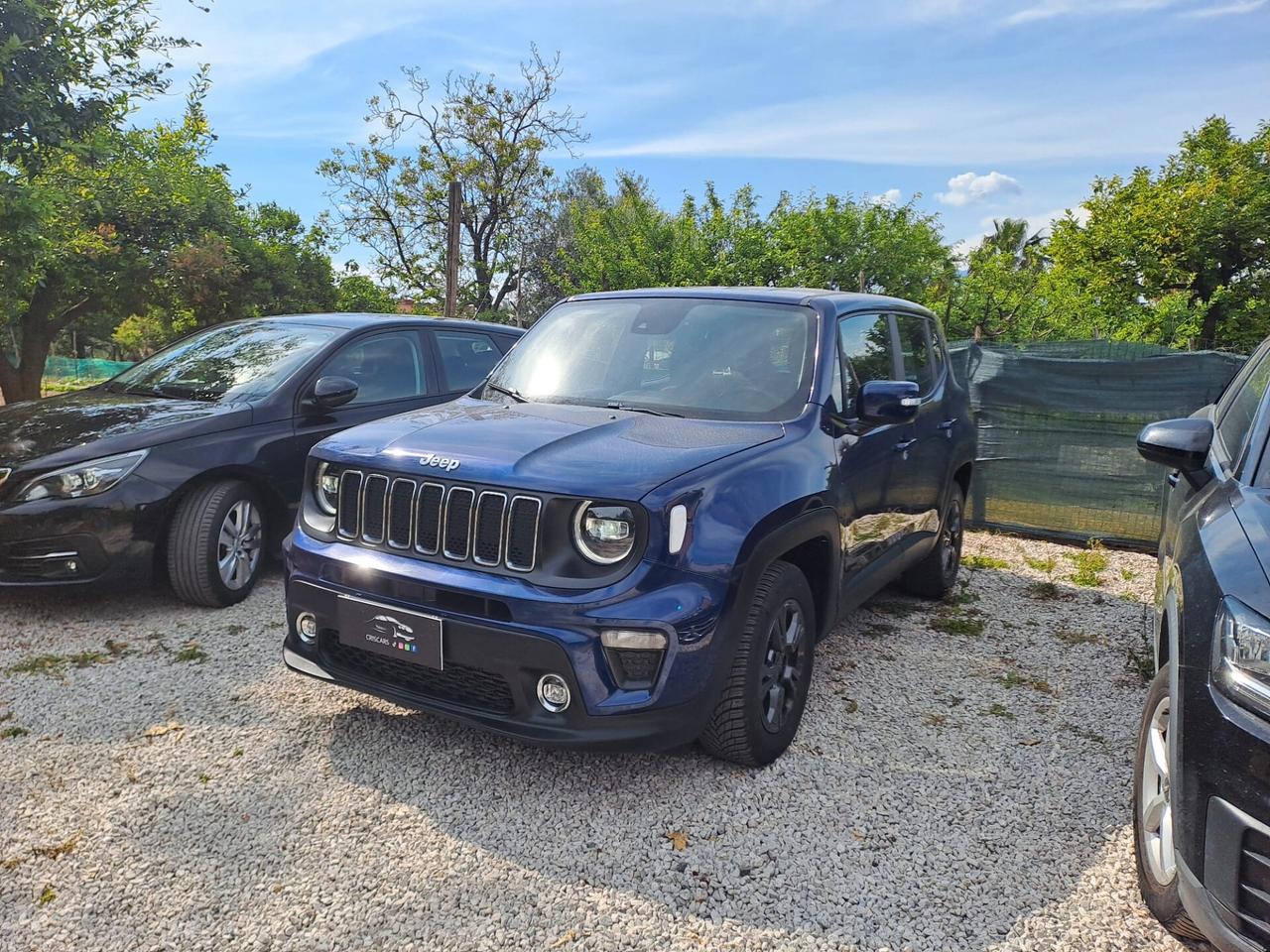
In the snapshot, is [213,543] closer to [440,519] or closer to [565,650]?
[440,519]

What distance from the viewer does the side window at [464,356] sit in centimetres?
604

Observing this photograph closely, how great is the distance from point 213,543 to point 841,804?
344 cm

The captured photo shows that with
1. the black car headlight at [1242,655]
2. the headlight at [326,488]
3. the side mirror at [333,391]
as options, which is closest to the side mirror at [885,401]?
the black car headlight at [1242,655]

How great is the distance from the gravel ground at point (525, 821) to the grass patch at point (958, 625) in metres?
0.65

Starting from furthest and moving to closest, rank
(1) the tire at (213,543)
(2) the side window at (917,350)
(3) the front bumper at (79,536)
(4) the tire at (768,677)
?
(2) the side window at (917,350) → (1) the tire at (213,543) → (3) the front bumper at (79,536) → (4) the tire at (768,677)

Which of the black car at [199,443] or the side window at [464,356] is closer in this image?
the black car at [199,443]

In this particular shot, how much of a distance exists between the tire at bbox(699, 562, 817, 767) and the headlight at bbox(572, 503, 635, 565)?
548mm

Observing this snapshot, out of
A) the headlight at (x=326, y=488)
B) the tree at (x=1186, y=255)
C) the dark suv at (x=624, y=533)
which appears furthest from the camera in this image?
the tree at (x=1186, y=255)

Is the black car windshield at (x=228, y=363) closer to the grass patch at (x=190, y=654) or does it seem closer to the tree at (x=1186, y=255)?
the grass patch at (x=190, y=654)

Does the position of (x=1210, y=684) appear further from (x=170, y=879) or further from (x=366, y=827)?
(x=170, y=879)

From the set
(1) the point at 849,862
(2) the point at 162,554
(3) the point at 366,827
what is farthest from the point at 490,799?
(2) the point at 162,554

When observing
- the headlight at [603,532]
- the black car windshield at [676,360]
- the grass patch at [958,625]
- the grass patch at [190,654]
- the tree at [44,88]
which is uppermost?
the tree at [44,88]

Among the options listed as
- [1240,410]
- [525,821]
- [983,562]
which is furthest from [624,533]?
[983,562]

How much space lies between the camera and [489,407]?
3.65 m
